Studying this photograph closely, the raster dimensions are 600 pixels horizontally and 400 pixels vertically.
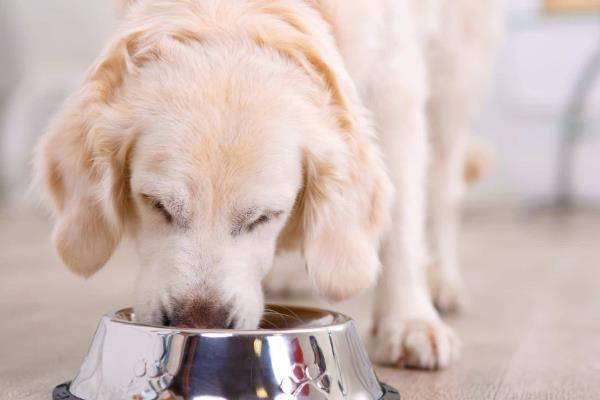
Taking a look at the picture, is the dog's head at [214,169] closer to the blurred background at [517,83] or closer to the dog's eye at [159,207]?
the dog's eye at [159,207]

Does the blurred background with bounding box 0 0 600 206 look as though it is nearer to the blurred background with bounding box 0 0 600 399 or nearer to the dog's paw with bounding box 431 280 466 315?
the blurred background with bounding box 0 0 600 399

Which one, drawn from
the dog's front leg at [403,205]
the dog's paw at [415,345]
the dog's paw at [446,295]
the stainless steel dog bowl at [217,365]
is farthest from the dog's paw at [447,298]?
the stainless steel dog bowl at [217,365]

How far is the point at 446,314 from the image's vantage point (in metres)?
2.37

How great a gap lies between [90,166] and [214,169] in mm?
295

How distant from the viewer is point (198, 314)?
54.2 inches

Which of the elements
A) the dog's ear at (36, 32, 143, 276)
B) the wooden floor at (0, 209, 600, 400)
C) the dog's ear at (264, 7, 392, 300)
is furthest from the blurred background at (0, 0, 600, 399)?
the dog's ear at (264, 7, 392, 300)

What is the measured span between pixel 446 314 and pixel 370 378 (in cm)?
100

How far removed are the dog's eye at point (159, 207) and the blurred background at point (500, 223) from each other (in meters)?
0.33

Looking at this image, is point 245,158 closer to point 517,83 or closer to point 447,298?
point 447,298

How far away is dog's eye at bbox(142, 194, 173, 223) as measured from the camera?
1.46 metres

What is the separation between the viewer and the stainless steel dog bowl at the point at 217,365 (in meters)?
1.24

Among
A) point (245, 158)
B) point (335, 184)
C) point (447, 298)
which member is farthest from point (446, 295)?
point (245, 158)

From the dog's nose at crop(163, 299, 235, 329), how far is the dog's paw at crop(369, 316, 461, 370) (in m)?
0.48

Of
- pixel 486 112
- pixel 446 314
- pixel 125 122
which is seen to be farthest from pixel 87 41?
pixel 125 122
